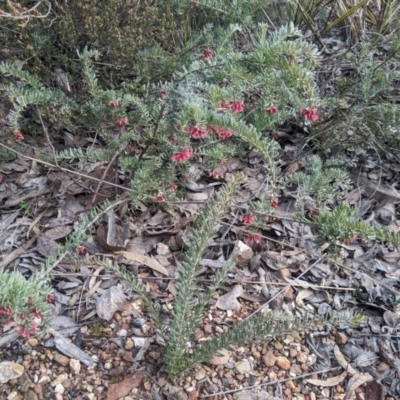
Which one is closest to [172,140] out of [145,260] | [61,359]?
[145,260]

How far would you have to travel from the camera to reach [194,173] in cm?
237

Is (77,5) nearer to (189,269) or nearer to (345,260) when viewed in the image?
(189,269)

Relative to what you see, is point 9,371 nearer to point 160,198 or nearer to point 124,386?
point 124,386

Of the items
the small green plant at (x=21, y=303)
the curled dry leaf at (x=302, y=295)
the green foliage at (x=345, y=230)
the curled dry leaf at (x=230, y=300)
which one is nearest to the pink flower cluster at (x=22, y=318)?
the small green plant at (x=21, y=303)

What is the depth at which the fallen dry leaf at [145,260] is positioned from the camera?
1.97m

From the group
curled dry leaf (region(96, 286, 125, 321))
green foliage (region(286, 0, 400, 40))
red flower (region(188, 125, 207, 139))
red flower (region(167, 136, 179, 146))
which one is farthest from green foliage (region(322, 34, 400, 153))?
curled dry leaf (region(96, 286, 125, 321))

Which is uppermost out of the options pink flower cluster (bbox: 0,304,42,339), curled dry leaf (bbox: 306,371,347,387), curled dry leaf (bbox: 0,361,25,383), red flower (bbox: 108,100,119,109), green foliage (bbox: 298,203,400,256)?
red flower (bbox: 108,100,119,109)

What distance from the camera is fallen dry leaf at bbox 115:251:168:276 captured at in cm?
197

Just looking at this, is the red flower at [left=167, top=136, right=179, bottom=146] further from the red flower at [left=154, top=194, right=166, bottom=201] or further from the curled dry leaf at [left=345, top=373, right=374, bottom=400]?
the curled dry leaf at [left=345, top=373, right=374, bottom=400]

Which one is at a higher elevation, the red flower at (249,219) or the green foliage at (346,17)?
the green foliage at (346,17)

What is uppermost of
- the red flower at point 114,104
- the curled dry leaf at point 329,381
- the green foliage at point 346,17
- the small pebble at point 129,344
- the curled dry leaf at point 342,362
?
the green foliage at point 346,17

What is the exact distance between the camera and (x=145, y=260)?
1.98 metres

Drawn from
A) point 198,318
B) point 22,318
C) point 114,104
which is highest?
point 114,104

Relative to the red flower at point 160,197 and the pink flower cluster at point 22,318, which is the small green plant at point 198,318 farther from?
the red flower at point 160,197
